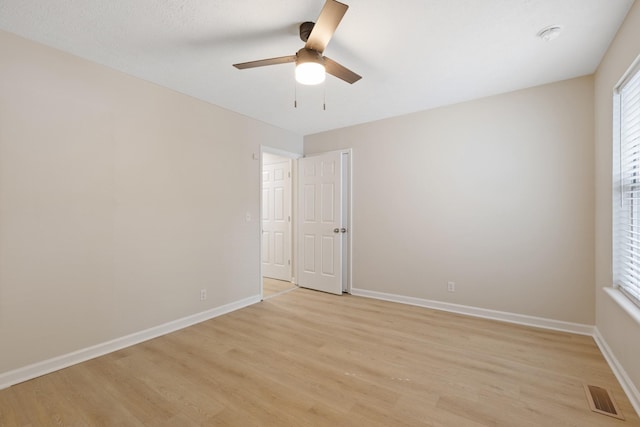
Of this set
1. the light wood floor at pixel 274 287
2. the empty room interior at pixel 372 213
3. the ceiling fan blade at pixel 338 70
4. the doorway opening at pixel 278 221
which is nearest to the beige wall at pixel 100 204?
the empty room interior at pixel 372 213

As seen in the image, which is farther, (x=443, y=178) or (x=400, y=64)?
(x=443, y=178)

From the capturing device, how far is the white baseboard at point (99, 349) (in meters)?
2.05

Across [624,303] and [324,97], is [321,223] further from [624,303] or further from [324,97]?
[624,303]

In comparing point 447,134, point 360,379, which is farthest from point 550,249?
point 360,379

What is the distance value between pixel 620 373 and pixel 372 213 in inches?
109

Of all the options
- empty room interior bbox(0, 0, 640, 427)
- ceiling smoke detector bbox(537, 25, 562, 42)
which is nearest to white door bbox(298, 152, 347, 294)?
empty room interior bbox(0, 0, 640, 427)

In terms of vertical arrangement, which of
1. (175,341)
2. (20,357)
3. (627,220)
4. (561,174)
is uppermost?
(561,174)

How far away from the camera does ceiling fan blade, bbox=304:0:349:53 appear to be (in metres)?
1.50

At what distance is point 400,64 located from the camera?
2525 mm

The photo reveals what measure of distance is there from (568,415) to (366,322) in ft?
5.79

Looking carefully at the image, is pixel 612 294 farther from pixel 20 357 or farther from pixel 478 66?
pixel 20 357

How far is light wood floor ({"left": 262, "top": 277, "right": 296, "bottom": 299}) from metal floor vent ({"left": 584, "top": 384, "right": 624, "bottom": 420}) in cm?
342

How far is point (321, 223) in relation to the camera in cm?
450

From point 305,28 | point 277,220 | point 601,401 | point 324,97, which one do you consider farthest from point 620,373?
point 277,220
